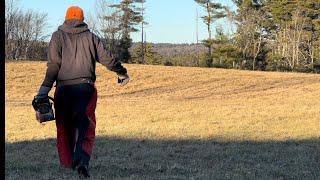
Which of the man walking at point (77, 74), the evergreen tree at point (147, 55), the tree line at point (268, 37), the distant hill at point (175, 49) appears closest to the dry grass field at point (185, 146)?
the man walking at point (77, 74)

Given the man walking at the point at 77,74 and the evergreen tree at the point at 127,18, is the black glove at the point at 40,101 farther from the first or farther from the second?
the evergreen tree at the point at 127,18

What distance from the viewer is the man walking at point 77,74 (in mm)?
5559

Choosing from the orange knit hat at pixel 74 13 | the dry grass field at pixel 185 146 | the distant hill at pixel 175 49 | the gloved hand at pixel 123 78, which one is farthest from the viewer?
the distant hill at pixel 175 49

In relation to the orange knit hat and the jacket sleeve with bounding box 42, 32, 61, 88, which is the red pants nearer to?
the jacket sleeve with bounding box 42, 32, 61, 88

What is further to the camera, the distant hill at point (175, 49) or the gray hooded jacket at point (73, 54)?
the distant hill at point (175, 49)

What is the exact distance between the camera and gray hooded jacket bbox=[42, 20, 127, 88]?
555 cm

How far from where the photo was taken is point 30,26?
74000 millimetres

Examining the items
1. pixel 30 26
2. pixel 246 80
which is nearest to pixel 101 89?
pixel 246 80

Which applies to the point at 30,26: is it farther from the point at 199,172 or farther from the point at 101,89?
the point at 199,172

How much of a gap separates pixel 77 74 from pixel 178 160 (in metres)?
2.20

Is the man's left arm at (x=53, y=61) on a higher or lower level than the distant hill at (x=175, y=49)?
higher

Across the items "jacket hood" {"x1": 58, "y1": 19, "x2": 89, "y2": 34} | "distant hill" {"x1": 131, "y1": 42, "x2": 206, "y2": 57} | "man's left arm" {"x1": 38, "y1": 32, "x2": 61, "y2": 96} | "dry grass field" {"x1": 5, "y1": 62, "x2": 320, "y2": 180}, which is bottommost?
"dry grass field" {"x1": 5, "y1": 62, "x2": 320, "y2": 180}

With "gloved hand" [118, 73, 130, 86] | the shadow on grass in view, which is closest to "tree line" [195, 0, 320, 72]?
the shadow on grass

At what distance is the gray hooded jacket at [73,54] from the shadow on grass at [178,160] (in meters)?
1.06
